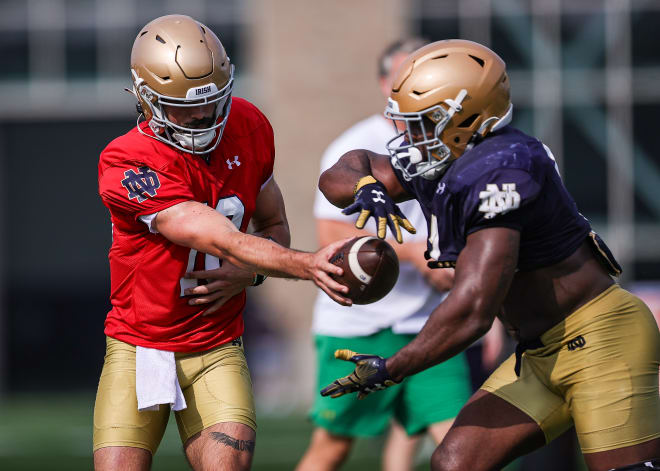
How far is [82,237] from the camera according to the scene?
16.8m

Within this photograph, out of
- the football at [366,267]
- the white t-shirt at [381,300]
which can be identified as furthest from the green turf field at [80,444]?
the football at [366,267]

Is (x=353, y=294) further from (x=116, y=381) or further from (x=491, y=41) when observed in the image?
(x=491, y=41)

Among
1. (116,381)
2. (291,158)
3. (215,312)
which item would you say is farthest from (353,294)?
(291,158)

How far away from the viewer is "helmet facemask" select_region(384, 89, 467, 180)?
12.4 ft

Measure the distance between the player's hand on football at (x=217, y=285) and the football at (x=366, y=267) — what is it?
18.8 inches

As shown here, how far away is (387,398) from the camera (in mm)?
5336

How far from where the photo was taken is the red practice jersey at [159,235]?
3.99 metres

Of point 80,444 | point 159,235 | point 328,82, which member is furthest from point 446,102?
point 328,82

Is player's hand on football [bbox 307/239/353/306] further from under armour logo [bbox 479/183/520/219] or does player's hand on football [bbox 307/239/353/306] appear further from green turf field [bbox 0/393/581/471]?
green turf field [bbox 0/393/581/471]

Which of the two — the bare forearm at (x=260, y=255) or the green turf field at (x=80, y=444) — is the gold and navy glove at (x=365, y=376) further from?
the green turf field at (x=80, y=444)

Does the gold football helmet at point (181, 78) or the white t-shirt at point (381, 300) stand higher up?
the gold football helmet at point (181, 78)

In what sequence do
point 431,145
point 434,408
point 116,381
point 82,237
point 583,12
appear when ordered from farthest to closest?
point 82,237 → point 583,12 → point 434,408 → point 116,381 → point 431,145

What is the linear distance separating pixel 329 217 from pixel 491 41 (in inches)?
406

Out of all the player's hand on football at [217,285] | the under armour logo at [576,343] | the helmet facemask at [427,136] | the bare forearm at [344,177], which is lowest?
the under armour logo at [576,343]
